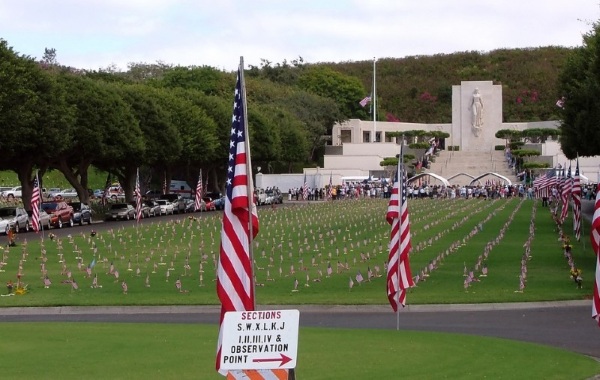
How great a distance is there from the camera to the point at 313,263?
41375 mm

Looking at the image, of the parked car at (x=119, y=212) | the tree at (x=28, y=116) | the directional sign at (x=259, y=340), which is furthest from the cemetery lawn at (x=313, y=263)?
the directional sign at (x=259, y=340)

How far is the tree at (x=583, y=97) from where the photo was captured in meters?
50.3

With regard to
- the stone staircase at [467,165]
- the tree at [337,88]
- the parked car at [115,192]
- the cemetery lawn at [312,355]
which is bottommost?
the parked car at [115,192]

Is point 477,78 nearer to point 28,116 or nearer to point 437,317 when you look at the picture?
point 28,116

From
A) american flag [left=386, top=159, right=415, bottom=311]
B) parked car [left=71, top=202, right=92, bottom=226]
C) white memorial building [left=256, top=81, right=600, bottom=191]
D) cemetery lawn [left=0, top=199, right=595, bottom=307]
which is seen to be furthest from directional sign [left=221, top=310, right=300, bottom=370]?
white memorial building [left=256, top=81, right=600, bottom=191]

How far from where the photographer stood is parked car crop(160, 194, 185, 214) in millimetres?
89062

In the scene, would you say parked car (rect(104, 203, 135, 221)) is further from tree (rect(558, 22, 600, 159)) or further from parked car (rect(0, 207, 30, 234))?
tree (rect(558, 22, 600, 159))

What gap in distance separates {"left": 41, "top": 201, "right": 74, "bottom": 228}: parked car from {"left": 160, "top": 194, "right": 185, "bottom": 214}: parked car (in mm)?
19210

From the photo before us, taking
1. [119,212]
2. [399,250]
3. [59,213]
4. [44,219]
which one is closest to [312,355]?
[399,250]

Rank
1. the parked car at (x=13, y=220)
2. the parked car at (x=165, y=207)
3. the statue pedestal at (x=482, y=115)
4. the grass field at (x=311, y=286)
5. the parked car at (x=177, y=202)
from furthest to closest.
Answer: the statue pedestal at (x=482, y=115) < the parked car at (x=177, y=202) < the parked car at (x=165, y=207) < the parked car at (x=13, y=220) < the grass field at (x=311, y=286)

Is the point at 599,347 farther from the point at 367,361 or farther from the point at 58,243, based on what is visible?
the point at 58,243

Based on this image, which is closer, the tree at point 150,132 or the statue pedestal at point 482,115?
the tree at point 150,132

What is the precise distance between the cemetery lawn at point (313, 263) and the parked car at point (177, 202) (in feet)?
70.2

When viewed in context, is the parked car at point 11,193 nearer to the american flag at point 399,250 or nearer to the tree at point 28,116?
the tree at point 28,116
